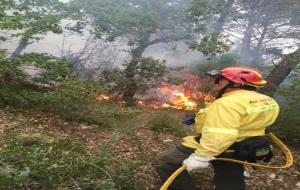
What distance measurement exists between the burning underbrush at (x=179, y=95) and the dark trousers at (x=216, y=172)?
6.14 meters

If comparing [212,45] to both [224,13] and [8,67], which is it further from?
[8,67]

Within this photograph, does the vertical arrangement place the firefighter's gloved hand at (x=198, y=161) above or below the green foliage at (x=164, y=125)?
above

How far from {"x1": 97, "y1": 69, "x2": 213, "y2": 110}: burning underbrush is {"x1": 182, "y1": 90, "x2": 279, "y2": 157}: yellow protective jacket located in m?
6.44

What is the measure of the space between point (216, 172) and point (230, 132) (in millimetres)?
870

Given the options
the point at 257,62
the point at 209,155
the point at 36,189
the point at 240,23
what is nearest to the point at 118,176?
the point at 36,189

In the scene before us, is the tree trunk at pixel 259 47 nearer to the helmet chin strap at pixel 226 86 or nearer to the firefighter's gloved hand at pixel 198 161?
the helmet chin strap at pixel 226 86

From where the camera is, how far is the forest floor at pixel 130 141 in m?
5.65

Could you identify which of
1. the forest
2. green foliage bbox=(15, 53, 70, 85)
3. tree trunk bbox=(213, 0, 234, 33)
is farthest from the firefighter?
tree trunk bbox=(213, 0, 234, 33)

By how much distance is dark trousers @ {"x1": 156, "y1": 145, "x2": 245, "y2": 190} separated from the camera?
13.7 feet

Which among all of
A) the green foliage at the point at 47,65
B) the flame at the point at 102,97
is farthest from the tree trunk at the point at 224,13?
the green foliage at the point at 47,65

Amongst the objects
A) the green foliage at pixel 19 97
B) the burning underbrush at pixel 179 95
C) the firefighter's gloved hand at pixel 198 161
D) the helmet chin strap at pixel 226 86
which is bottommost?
the burning underbrush at pixel 179 95

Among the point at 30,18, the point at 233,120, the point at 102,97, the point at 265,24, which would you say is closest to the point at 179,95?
the point at 102,97

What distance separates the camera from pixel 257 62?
1658 centimetres

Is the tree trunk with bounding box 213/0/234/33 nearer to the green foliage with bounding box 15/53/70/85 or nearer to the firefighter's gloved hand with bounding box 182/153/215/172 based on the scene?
the green foliage with bounding box 15/53/70/85
